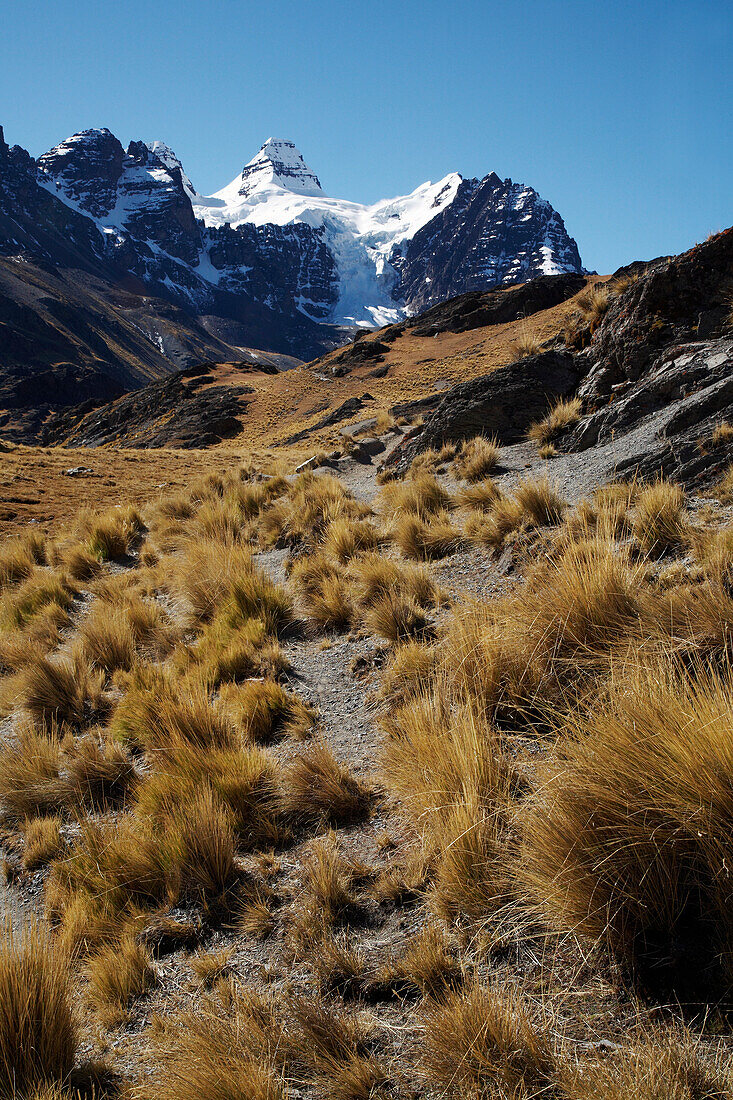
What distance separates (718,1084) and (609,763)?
728mm

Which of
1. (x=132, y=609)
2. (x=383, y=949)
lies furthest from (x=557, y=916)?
(x=132, y=609)

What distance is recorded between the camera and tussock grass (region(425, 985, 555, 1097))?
1370 mm

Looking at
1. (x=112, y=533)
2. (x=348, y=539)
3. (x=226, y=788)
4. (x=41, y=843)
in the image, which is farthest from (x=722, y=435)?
(x=112, y=533)

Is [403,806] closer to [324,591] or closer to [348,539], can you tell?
[324,591]

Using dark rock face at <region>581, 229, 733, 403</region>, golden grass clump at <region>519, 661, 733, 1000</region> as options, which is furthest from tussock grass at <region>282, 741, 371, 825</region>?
dark rock face at <region>581, 229, 733, 403</region>

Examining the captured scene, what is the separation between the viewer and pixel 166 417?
4853cm

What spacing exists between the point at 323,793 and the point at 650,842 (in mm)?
1505

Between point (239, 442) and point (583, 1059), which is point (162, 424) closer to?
point (239, 442)

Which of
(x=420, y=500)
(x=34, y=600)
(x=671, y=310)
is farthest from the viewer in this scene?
(x=671, y=310)

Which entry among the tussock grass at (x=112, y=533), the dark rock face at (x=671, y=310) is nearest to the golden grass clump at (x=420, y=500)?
the dark rock face at (x=671, y=310)

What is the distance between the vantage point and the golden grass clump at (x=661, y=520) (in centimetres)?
375

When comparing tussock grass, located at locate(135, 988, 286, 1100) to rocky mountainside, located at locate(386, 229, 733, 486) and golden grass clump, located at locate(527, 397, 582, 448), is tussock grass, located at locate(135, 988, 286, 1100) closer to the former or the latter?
rocky mountainside, located at locate(386, 229, 733, 486)

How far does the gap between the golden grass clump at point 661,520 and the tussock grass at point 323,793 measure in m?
2.44

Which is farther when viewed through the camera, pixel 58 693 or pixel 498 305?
pixel 498 305
